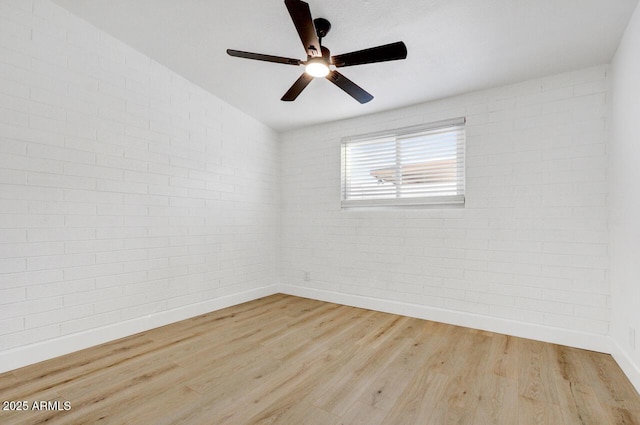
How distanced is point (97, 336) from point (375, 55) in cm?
331

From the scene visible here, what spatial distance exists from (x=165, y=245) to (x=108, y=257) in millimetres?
558

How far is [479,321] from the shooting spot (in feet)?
10.5

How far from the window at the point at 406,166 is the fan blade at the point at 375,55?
5.47 feet

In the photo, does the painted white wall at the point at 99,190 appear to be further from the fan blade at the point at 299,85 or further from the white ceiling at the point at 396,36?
the fan blade at the point at 299,85

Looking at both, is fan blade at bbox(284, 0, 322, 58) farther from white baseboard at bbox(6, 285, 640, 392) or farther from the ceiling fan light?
white baseboard at bbox(6, 285, 640, 392)

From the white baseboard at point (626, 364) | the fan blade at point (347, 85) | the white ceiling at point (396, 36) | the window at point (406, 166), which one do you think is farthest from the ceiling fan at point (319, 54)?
the white baseboard at point (626, 364)

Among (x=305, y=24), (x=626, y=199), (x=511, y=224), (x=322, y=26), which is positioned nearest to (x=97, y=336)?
(x=305, y=24)

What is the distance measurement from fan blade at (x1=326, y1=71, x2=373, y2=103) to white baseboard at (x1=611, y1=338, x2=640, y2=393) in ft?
9.12

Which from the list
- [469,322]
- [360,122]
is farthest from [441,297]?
[360,122]

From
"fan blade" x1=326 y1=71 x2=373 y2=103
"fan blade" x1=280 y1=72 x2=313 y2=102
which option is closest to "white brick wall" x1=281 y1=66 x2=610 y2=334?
"fan blade" x1=326 y1=71 x2=373 y2=103

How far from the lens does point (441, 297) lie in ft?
11.3

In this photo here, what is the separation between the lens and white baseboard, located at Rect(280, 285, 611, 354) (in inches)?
107

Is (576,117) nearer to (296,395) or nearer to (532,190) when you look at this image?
(532,190)

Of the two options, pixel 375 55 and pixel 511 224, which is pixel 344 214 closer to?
pixel 511 224
